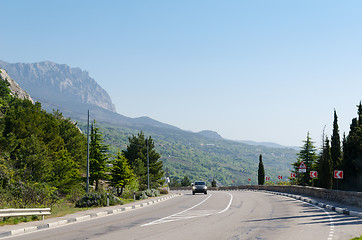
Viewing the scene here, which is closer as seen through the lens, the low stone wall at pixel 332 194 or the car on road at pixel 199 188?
the low stone wall at pixel 332 194

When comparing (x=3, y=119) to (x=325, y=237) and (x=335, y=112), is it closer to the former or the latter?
(x=325, y=237)

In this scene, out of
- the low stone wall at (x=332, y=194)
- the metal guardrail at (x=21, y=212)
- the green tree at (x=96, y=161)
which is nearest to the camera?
the metal guardrail at (x=21, y=212)

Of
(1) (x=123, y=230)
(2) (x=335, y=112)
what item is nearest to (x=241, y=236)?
(1) (x=123, y=230)

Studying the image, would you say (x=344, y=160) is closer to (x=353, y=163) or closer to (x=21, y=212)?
(x=353, y=163)

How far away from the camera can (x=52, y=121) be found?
53.1m

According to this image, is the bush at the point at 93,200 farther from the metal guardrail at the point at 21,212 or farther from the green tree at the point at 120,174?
the green tree at the point at 120,174

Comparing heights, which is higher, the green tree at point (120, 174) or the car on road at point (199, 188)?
the green tree at point (120, 174)

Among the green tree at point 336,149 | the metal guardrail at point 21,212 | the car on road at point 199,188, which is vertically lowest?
the car on road at point 199,188

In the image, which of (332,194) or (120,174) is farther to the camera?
(120,174)

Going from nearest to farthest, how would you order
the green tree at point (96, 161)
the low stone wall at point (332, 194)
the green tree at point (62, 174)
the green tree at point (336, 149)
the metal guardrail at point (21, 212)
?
the metal guardrail at point (21, 212) < the low stone wall at point (332, 194) < the green tree at point (62, 174) < the green tree at point (336, 149) < the green tree at point (96, 161)

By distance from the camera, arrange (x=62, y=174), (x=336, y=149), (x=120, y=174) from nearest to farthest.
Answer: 1. (x=62, y=174)
2. (x=336, y=149)
3. (x=120, y=174)

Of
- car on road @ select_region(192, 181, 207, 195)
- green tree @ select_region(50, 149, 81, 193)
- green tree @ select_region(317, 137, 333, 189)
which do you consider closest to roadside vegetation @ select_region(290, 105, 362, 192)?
green tree @ select_region(317, 137, 333, 189)

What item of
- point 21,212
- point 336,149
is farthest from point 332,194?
point 336,149

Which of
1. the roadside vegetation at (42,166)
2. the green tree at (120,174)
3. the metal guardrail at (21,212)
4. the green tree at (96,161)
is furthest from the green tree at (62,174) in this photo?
the metal guardrail at (21,212)
